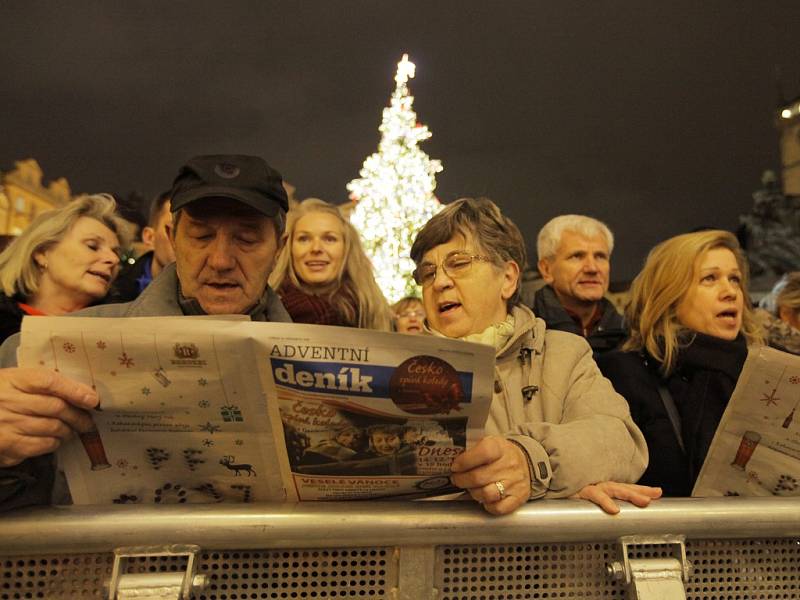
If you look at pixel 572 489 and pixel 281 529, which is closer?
pixel 281 529

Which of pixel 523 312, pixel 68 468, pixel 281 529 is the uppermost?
pixel 523 312

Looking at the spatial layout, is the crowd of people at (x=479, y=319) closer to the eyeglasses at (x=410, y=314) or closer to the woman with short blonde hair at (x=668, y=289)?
the woman with short blonde hair at (x=668, y=289)

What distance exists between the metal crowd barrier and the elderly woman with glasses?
79mm

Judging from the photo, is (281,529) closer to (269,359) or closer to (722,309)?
(269,359)

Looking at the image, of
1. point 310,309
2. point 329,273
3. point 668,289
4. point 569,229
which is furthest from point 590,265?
point 310,309

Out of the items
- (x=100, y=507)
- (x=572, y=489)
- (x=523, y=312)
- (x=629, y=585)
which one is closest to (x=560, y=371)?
(x=523, y=312)

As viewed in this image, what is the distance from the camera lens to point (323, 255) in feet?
11.2

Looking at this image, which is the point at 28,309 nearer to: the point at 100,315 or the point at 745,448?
the point at 100,315

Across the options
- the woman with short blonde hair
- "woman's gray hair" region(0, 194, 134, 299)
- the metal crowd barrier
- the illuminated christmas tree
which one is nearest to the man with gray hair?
the woman with short blonde hair

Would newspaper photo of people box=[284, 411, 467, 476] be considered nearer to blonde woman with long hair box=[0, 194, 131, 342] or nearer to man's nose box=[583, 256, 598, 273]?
blonde woman with long hair box=[0, 194, 131, 342]

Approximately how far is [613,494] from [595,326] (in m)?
2.38

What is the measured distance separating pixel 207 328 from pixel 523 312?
1.23m

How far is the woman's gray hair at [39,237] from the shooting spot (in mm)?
2869

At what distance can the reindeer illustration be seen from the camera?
50.4 inches
